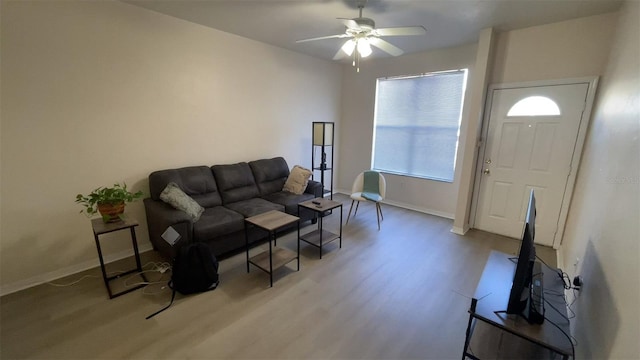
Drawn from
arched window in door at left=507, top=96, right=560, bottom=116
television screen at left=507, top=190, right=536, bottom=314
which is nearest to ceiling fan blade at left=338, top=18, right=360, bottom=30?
television screen at left=507, top=190, right=536, bottom=314

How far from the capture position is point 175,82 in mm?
3090

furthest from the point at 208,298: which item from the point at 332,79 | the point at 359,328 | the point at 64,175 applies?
the point at 332,79

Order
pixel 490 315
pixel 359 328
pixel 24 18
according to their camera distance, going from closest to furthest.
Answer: pixel 490 315 < pixel 359 328 < pixel 24 18

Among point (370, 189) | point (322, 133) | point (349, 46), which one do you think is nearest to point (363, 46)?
point (349, 46)

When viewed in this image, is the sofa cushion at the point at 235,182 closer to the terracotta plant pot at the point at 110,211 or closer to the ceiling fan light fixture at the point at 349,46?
the terracotta plant pot at the point at 110,211

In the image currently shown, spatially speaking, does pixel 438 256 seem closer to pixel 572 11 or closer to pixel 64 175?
pixel 572 11

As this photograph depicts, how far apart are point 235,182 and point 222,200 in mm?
309

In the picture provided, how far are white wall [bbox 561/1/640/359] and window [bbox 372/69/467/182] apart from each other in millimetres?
1830

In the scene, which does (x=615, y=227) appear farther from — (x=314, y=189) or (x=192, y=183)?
(x=192, y=183)

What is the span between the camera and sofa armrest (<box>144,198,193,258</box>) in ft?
8.32

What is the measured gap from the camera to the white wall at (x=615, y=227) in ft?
3.43

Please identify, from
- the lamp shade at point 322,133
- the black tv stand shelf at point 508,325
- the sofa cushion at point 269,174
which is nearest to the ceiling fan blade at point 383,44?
the lamp shade at point 322,133

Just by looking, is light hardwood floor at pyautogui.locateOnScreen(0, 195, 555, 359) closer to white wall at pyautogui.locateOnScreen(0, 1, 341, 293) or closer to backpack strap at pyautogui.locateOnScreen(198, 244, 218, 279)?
backpack strap at pyautogui.locateOnScreen(198, 244, 218, 279)

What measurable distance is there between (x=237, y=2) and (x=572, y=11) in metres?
3.43
